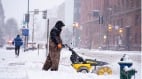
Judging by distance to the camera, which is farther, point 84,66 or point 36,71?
point 84,66

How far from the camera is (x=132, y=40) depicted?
257 ft

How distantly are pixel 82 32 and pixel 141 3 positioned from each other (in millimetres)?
51418

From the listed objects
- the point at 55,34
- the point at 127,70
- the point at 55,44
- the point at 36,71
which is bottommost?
the point at 36,71

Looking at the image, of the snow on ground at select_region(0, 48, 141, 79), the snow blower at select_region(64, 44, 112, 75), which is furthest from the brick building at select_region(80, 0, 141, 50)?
the snow blower at select_region(64, 44, 112, 75)

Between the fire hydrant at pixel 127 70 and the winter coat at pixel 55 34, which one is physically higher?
the winter coat at pixel 55 34

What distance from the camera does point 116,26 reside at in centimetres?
8650

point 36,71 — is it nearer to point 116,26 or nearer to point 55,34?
point 55,34

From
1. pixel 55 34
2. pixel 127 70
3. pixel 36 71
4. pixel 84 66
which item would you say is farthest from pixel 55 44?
pixel 127 70

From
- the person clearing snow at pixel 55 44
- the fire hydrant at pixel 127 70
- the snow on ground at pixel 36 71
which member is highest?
the person clearing snow at pixel 55 44

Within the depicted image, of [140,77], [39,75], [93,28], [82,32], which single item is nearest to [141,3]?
[93,28]

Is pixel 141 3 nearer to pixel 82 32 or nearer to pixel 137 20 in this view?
pixel 137 20

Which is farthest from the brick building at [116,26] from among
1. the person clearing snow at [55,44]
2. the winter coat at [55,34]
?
the winter coat at [55,34]

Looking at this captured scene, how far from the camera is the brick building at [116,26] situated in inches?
3093

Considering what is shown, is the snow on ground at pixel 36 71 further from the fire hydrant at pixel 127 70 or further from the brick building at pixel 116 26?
the brick building at pixel 116 26
